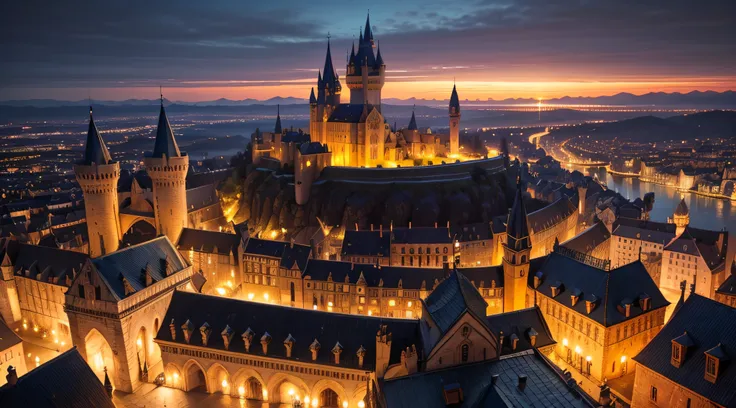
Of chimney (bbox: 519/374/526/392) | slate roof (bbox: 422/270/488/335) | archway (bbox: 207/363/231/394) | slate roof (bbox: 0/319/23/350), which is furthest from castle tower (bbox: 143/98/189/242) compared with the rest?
chimney (bbox: 519/374/526/392)

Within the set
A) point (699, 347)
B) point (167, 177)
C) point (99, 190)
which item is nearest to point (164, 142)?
point (167, 177)

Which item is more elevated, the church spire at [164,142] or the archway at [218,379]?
the church spire at [164,142]

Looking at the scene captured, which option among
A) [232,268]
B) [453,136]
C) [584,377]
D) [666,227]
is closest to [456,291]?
[584,377]

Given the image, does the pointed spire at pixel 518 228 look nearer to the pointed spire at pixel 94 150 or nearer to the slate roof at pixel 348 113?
the pointed spire at pixel 94 150

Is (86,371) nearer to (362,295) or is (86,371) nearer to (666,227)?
(362,295)

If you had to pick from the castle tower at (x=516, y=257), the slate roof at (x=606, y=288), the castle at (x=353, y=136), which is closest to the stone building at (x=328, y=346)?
the slate roof at (x=606, y=288)

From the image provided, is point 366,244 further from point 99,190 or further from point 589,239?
point 99,190
